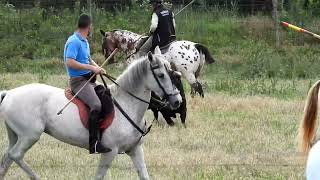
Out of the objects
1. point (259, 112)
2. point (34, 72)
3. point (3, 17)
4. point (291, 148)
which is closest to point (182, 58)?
point (259, 112)

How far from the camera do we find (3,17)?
23297mm

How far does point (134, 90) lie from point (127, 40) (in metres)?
7.53

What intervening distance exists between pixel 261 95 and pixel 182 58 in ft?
8.21

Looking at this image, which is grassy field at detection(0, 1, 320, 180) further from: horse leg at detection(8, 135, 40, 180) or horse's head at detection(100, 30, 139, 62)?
horse's head at detection(100, 30, 139, 62)

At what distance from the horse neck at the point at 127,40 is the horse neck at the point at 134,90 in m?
7.22

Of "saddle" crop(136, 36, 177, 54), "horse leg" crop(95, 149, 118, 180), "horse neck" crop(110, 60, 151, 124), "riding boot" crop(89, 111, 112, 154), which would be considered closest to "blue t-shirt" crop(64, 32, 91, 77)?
"horse neck" crop(110, 60, 151, 124)

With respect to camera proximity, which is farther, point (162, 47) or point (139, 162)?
point (162, 47)

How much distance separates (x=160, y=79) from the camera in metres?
7.85

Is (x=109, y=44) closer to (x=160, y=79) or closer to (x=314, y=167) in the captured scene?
(x=160, y=79)

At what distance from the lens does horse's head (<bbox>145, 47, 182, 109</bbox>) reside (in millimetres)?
7793

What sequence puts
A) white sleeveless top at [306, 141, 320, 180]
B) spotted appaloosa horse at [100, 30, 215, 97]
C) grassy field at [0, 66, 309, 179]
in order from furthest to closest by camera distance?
spotted appaloosa horse at [100, 30, 215, 97]
grassy field at [0, 66, 309, 179]
white sleeveless top at [306, 141, 320, 180]

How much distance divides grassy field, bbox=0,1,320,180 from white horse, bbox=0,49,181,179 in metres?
0.69

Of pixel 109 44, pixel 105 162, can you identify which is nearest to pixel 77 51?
pixel 105 162

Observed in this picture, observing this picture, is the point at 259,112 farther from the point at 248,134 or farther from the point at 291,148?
the point at 291,148
